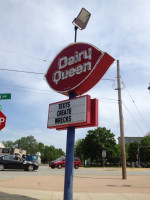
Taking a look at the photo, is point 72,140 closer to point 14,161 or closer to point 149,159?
point 14,161

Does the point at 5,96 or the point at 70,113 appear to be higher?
the point at 5,96

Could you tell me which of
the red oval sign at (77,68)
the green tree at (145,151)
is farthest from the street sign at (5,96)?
the green tree at (145,151)

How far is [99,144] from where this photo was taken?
2158 inches

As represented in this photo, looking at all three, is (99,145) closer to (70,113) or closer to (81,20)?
(81,20)

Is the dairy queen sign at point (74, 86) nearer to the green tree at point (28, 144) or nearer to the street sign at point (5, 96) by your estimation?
the street sign at point (5, 96)

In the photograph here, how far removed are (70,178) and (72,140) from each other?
45.9 inches

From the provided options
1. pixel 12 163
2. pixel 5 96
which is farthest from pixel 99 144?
pixel 5 96

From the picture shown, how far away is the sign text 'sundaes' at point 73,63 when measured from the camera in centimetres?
693

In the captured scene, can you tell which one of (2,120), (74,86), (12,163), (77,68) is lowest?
(12,163)

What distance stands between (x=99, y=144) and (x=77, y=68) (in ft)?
163

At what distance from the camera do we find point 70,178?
6.44 meters

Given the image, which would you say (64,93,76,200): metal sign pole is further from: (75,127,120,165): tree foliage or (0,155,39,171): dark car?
(75,127,120,165): tree foliage

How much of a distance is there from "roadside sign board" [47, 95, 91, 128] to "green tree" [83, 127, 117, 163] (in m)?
48.9

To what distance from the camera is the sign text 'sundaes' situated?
22.7 feet
